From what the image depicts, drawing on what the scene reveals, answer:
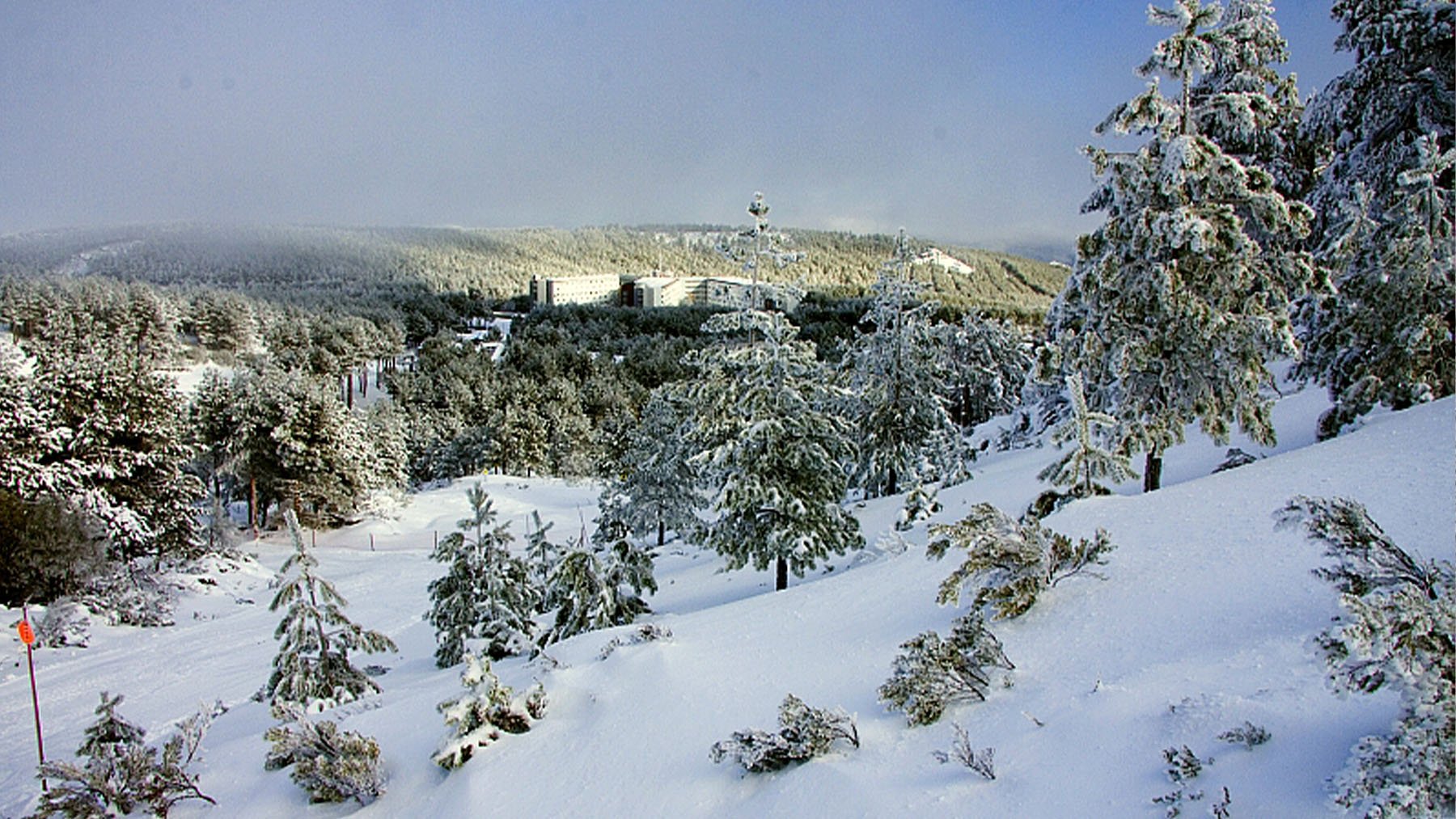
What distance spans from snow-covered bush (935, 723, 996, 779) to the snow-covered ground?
65 mm

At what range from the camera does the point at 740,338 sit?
609 inches

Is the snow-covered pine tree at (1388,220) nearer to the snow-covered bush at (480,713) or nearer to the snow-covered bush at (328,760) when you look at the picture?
the snow-covered bush at (480,713)

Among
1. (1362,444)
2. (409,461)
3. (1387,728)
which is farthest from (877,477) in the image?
(409,461)

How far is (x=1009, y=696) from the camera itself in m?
5.45

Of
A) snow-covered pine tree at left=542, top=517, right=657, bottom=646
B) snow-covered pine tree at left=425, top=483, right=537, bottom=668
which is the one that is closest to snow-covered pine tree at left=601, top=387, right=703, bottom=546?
snow-covered pine tree at left=425, top=483, right=537, bottom=668

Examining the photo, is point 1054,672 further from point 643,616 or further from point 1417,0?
point 1417,0

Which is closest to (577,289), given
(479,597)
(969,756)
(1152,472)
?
(479,597)

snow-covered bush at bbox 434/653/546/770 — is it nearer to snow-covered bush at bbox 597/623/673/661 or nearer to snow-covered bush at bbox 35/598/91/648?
snow-covered bush at bbox 597/623/673/661

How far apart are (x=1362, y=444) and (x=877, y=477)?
14642 mm

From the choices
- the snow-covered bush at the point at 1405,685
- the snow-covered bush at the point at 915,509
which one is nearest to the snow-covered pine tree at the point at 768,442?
the snow-covered bush at the point at 915,509

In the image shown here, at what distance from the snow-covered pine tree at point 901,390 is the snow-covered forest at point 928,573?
13 centimetres

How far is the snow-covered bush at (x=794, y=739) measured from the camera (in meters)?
5.23

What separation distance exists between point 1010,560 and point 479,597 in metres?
11.0

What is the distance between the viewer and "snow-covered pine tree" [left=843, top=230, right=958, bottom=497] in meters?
22.6
